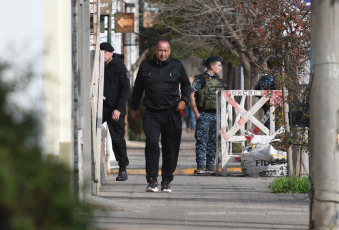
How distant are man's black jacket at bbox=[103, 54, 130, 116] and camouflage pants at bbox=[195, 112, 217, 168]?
81.1 inches

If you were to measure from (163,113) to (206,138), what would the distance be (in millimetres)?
3445

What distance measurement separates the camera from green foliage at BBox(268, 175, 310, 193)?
37.2 ft

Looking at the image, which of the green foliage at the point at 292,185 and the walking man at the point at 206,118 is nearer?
the green foliage at the point at 292,185

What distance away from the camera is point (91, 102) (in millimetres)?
11109

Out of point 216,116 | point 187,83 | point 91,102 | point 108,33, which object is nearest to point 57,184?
point 91,102

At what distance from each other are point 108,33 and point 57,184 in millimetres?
13138

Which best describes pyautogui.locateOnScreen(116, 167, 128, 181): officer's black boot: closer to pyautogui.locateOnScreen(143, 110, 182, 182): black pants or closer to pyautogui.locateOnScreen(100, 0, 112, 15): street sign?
pyautogui.locateOnScreen(143, 110, 182, 182): black pants

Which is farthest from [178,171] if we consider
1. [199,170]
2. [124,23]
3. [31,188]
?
[31,188]

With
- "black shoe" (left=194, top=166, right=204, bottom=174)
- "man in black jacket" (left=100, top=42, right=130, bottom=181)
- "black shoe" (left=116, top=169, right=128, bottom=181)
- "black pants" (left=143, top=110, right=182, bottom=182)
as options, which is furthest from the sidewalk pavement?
"man in black jacket" (left=100, top=42, right=130, bottom=181)

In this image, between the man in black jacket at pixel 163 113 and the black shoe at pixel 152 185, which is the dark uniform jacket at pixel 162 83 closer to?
the man in black jacket at pixel 163 113

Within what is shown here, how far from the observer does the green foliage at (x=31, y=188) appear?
4.09 meters

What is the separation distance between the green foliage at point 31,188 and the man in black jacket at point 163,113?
23.1ft

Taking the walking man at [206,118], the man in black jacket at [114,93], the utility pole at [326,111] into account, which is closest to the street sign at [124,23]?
the walking man at [206,118]

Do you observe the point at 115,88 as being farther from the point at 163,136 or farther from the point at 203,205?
the point at 203,205
